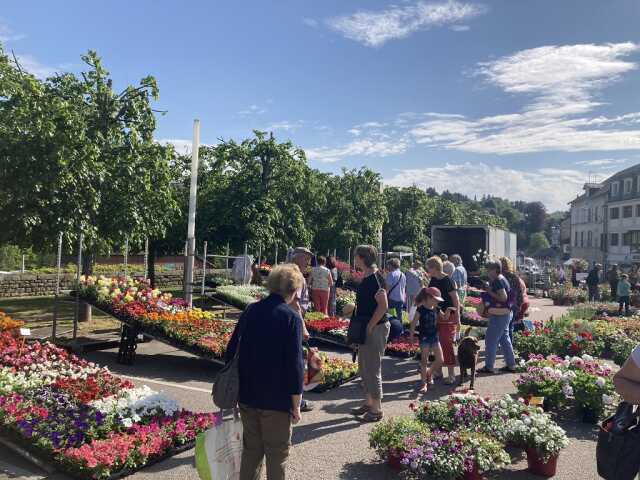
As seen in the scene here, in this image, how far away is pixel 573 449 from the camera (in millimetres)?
5785

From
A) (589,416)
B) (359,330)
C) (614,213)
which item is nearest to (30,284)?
(359,330)

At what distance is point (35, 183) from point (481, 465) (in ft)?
29.4

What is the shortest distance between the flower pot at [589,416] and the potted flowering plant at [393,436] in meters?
2.62

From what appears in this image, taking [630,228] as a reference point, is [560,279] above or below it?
below

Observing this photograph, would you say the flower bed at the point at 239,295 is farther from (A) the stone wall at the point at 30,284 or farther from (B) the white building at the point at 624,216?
(B) the white building at the point at 624,216

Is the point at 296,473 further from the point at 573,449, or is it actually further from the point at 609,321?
the point at 609,321

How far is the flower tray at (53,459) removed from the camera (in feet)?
15.2

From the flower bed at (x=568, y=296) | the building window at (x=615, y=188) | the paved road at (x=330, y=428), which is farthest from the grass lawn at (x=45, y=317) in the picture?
the building window at (x=615, y=188)

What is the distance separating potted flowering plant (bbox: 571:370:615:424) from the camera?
649cm

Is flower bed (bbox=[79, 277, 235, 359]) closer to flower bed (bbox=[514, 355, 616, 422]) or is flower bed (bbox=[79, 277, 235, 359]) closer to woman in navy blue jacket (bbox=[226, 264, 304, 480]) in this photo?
flower bed (bbox=[514, 355, 616, 422])

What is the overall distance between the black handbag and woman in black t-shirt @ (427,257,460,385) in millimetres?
4864

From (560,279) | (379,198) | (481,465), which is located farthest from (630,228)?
(481,465)

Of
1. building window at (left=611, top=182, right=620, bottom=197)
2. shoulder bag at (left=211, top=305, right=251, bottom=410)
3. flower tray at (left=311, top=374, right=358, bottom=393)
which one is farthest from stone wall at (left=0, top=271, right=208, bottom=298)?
building window at (left=611, top=182, right=620, bottom=197)

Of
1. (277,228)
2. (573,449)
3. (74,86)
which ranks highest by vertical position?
(74,86)
